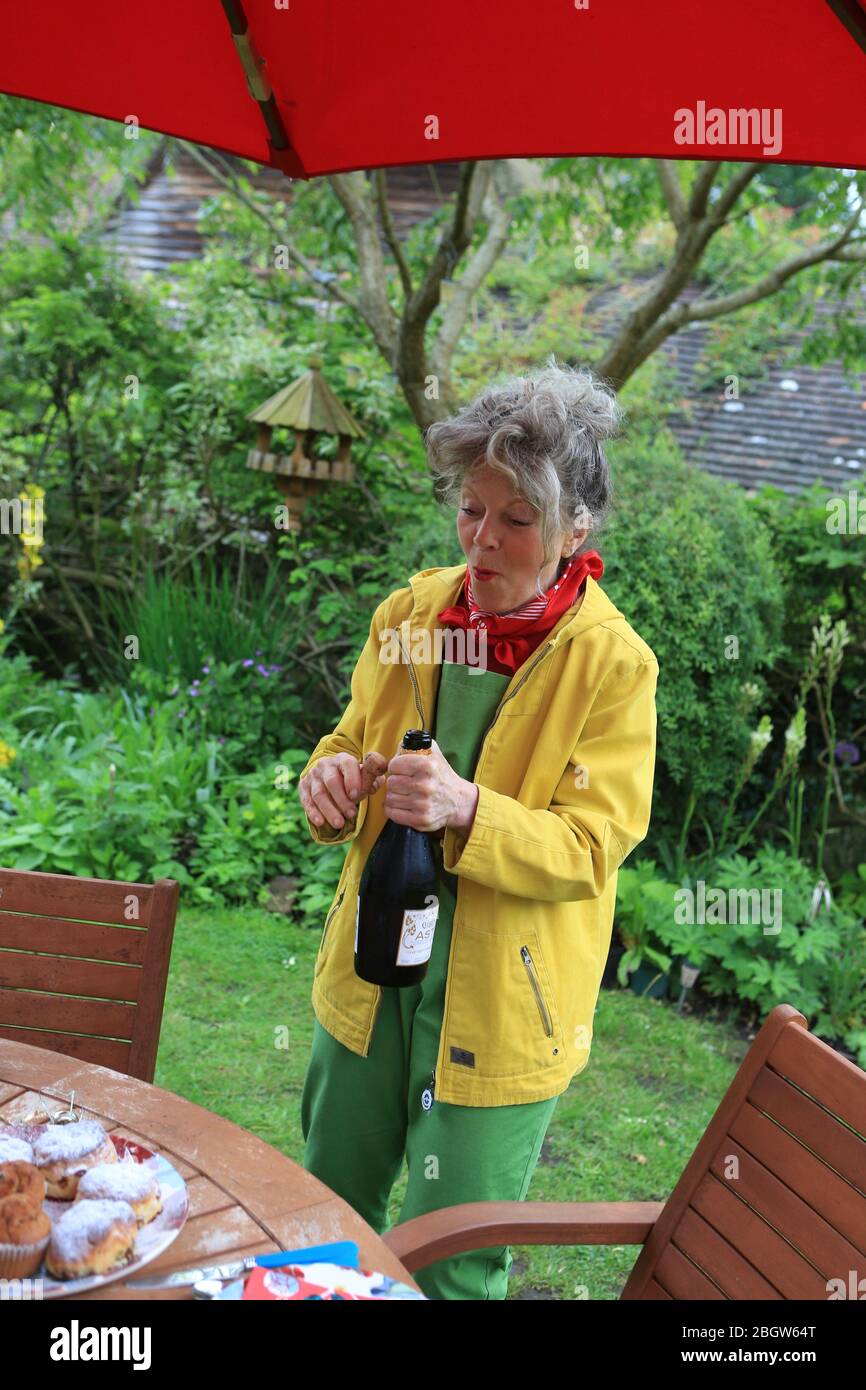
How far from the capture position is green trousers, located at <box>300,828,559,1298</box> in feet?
6.85

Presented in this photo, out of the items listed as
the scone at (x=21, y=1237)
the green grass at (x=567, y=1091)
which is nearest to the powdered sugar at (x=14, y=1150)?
the scone at (x=21, y=1237)

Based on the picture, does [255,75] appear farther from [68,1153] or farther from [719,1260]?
[719,1260]

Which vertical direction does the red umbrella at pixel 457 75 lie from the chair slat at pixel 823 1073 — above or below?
above

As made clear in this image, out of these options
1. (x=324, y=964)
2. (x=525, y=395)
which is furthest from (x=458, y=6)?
(x=324, y=964)

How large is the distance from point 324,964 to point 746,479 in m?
6.66

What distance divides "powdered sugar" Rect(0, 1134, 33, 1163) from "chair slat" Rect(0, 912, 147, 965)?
2.61 ft

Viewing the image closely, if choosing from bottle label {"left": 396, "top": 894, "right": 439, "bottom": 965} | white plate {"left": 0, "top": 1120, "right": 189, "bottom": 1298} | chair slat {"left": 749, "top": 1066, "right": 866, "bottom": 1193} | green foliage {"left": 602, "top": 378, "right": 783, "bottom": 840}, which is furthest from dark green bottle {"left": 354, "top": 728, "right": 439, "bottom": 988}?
green foliage {"left": 602, "top": 378, "right": 783, "bottom": 840}

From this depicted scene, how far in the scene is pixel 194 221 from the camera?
35.6 feet

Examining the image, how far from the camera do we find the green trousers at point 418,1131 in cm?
209

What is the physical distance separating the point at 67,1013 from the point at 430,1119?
2.61 ft

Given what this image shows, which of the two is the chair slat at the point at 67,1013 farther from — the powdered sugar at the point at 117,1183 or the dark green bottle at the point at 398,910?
the powdered sugar at the point at 117,1183

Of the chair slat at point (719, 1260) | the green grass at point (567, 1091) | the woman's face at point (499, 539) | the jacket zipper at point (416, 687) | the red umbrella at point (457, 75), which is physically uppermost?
the red umbrella at point (457, 75)

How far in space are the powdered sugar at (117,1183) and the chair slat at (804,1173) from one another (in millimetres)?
990
